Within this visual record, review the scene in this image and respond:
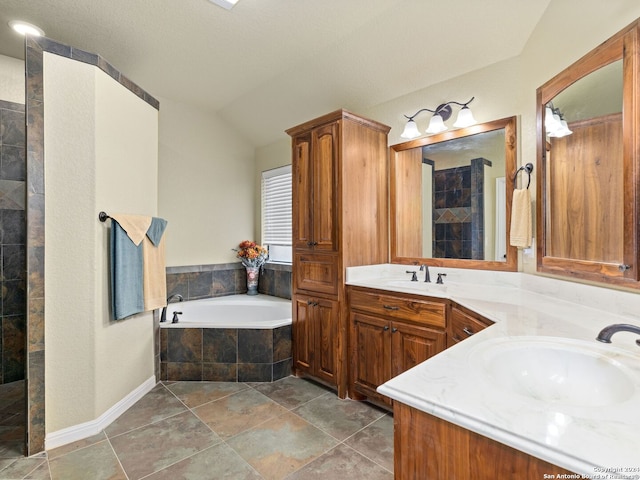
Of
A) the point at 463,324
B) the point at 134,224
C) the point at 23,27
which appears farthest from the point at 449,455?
the point at 23,27

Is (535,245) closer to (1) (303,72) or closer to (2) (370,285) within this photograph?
(2) (370,285)

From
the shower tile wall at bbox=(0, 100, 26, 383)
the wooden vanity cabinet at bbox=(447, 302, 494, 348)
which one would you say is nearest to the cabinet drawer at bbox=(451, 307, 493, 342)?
the wooden vanity cabinet at bbox=(447, 302, 494, 348)

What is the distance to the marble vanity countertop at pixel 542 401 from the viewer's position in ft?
1.90

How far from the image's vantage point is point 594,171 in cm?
162

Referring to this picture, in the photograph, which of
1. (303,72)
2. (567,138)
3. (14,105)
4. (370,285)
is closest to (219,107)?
(303,72)

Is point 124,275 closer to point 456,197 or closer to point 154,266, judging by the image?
point 154,266

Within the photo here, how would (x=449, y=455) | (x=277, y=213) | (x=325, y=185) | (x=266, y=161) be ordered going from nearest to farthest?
(x=449, y=455), (x=325, y=185), (x=277, y=213), (x=266, y=161)

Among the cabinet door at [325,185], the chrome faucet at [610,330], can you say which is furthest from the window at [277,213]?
the chrome faucet at [610,330]

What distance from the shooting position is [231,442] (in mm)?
2031

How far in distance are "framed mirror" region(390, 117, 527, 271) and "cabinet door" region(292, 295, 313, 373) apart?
92 cm

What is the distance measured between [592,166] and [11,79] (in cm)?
426

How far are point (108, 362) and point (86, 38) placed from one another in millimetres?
2441

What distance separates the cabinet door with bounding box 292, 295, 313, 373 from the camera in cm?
287

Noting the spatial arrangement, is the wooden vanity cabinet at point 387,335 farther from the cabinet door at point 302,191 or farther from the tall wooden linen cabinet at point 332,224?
the cabinet door at point 302,191
